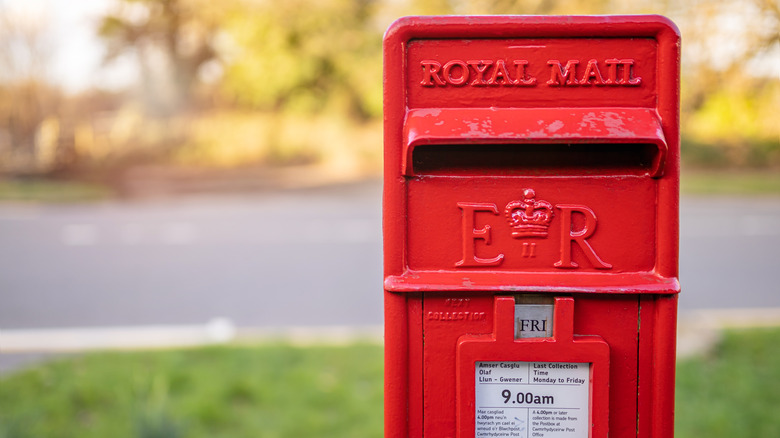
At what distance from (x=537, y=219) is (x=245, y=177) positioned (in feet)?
48.9

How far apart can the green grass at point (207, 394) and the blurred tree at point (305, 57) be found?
36.7 ft

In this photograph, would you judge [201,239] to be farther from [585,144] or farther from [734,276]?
[585,144]

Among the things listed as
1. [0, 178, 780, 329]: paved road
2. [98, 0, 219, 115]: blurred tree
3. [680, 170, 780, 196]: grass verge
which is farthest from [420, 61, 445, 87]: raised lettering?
[98, 0, 219, 115]: blurred tree

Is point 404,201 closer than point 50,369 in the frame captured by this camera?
Yes

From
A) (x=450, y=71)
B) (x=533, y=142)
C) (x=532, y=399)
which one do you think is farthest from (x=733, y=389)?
(x=450, y=71)

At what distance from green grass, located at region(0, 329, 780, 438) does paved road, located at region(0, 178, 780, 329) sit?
45.0 inches

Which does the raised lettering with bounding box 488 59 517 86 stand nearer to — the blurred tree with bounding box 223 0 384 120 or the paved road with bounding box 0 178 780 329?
the paved road with bounding box 0 178 780 329

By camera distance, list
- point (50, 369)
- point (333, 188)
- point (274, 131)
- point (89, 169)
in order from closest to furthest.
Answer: point (50, 369), point (333, 188), point (89, 169), point (274, 131)

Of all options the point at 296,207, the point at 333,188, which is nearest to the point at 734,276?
the point at 296,207

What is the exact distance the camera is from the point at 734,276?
21.4 ft

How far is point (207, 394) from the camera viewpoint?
352 cm

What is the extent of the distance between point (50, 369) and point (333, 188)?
10.8m

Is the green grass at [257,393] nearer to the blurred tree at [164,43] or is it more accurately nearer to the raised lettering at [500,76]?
the raised lettering at [500,76]

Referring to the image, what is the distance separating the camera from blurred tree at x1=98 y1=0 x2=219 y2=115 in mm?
17391
